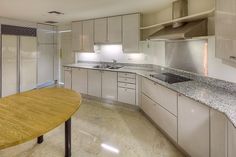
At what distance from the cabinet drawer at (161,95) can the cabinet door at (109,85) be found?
0.98m

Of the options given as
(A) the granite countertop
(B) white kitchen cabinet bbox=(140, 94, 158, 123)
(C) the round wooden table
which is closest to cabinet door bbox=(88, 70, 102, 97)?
(B) white kitchen cabinet bbox=(140, 94, 158, 123)

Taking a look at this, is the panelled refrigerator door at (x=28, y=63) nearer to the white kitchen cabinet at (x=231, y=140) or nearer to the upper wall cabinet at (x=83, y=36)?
the upper wall cabinet at (x=83, y=36)

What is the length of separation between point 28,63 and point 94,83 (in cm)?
237

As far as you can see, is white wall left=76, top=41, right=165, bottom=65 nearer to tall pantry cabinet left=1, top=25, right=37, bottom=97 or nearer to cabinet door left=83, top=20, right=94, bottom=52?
cabinet door left=83, top=20, right=94, bottom=52

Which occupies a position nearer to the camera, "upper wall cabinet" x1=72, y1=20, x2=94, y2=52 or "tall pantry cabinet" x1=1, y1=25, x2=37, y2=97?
"tall pantry cabinet" x1=1, y1=25, x2=37, y2=97

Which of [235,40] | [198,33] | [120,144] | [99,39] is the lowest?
[120,144]

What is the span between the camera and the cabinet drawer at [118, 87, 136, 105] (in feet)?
13.7

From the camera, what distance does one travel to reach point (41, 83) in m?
6.26

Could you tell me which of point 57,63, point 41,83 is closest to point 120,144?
point 41,83

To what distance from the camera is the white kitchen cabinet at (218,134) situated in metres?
1.64

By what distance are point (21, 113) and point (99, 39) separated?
11.9 feet

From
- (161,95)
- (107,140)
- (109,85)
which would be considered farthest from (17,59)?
(161,95)

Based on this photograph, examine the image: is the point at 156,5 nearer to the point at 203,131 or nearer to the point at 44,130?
the point at 203,131

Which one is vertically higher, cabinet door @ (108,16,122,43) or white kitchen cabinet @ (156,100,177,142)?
cabinet door @ (108,16,122,43)
